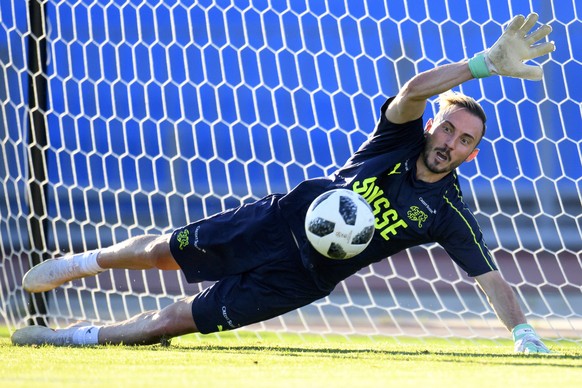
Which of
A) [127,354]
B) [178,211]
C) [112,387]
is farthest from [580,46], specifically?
[112,387]

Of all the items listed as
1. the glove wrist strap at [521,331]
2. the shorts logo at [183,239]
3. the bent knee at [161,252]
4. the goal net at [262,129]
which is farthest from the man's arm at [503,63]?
the goal net at [262,129]

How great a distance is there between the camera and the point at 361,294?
30.9 feet

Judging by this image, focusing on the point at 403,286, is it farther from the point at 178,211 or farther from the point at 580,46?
the point at 580,46

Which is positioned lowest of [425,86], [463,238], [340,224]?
[463,238]

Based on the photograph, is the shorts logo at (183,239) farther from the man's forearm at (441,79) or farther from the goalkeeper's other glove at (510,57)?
the goalkeeper's other glove at (510,57)

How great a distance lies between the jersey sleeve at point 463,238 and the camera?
4129 mm

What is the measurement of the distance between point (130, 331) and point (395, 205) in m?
1.28

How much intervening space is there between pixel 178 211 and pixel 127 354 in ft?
18.3

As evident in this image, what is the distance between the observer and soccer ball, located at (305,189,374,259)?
3.71m

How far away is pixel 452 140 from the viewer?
402 centimetres

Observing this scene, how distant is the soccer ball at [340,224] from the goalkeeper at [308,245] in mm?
253

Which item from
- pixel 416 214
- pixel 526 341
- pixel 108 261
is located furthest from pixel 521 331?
pixel 108 261

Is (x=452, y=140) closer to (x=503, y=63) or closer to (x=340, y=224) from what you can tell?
(x=503, y=63)

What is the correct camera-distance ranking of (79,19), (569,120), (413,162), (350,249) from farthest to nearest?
(569,120) < (79,19) < (413,162) < (350,249)
